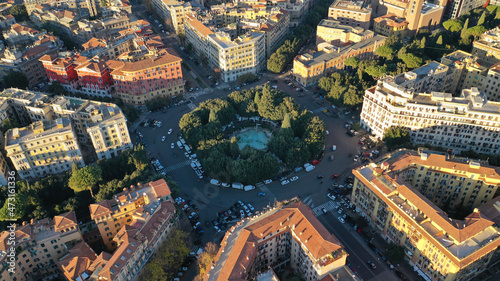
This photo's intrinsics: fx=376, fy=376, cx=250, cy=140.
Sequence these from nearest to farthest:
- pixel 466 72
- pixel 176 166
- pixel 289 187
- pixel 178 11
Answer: pixel 289 187
pixel 176 166
pixel 466 72
pixel 178 11

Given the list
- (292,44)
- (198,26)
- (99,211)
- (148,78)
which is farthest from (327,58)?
(99,211)

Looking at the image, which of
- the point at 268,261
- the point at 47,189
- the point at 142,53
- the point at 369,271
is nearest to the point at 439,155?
the point at 369,271

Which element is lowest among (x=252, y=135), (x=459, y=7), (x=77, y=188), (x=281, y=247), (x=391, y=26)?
(x=252, y=135)

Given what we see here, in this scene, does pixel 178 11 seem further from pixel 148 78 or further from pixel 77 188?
pixel 77 188

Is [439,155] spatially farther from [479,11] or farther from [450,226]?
[479,11]

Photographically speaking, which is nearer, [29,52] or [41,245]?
[41,245]

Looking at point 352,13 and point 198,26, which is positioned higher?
point 352,13

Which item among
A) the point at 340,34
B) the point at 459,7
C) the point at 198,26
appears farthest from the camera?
the point at 459,7

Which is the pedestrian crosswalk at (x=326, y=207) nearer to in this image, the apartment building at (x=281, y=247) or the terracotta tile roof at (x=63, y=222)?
the apartment building at (x=281, y=247)
